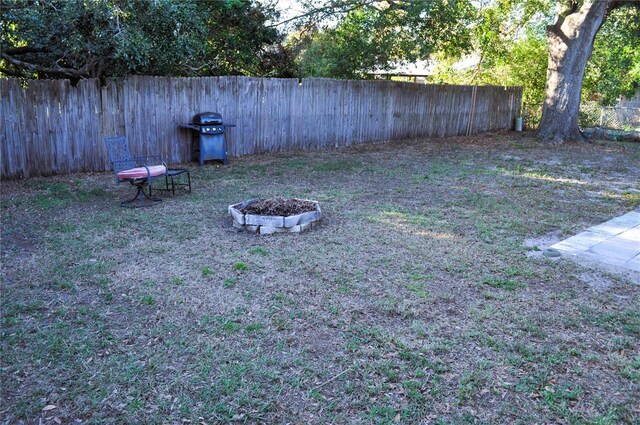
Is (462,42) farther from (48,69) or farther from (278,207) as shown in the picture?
(48,69)

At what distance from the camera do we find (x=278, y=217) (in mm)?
5895

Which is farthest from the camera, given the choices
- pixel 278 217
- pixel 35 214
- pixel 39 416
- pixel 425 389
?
pixel 35 214

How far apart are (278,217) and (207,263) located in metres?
1.25

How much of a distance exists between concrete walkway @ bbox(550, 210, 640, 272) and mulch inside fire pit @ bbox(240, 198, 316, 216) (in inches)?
113

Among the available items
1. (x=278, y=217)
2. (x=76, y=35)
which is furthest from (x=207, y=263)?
(x=76, y=35)

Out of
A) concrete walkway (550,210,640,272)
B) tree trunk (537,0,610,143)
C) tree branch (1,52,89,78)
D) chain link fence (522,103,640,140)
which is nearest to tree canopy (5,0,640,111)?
tree branch (1,52,89,78)

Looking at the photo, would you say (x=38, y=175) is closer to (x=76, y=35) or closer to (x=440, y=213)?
(x=76, y=35)

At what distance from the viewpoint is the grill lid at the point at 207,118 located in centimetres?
985

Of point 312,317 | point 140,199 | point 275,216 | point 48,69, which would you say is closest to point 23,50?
point 48,69

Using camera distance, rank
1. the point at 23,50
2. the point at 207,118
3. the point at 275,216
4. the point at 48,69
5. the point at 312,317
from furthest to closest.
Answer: the point at 207,118 < the point at 23,50 < the point at 48,69 < the point at 275,216 < the point at 312,317

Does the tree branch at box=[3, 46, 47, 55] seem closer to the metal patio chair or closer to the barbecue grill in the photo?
the metal patio chair

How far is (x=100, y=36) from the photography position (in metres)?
7.54

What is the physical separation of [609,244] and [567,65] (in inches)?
456

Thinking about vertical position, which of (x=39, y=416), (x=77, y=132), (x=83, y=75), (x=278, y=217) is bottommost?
(x=39, y=416)
